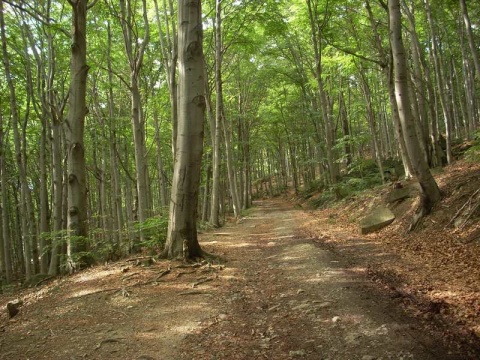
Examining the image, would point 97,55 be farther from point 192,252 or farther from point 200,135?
point 192,252

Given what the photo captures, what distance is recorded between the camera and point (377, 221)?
31.2ft

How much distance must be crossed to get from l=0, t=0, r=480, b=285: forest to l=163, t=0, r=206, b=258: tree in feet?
0.09

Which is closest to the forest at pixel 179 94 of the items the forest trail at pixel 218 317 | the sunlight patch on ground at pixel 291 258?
the forest trail at pixel 218 317

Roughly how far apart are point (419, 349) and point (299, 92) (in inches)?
1041

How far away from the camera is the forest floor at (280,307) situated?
343 cm

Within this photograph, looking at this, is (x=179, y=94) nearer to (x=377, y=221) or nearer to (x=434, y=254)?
(x=434, y=254)

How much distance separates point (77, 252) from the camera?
24.9 ft

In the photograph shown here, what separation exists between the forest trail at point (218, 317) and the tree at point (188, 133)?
69 cm

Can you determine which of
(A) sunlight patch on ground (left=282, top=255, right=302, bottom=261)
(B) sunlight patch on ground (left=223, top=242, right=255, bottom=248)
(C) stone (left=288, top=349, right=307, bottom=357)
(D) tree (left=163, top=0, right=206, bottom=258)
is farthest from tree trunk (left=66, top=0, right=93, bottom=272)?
(C) stone (left=288, top=349, right=307, bottom=357)

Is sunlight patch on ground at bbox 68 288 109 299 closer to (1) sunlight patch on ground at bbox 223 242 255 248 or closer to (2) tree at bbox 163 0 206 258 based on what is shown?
(2) tree at bbox 163 0 206 258

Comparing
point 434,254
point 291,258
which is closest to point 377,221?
point 434,254

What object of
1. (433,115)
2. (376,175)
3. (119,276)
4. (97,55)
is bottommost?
(119,276)

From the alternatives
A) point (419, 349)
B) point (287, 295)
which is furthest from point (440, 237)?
point (419, 349)

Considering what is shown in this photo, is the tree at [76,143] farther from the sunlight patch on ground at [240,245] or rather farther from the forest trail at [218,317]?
the sunlight patch on ground at [240,245]
